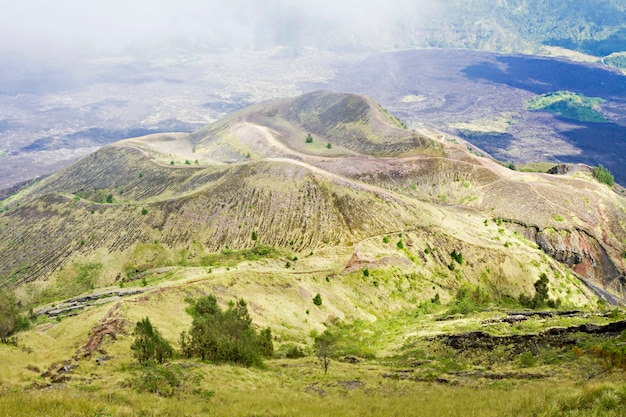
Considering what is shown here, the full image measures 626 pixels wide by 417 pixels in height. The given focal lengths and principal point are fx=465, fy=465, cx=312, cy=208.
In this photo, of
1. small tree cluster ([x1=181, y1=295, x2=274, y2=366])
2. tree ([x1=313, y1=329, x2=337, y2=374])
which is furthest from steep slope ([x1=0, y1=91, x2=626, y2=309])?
tree ([x1=313, y1=329, x2=337, y2=374])

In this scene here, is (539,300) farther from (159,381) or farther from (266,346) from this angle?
(159,381)

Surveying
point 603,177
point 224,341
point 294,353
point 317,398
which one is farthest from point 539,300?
point 603,177

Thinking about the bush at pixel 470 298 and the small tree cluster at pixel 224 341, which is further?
the bush at pixel 470 298

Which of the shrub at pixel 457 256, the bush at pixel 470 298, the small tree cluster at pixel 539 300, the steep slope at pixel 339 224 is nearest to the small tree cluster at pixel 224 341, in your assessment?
the steep slope at pixel 339 224

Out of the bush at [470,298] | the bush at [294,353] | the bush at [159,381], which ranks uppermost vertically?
the bush at [159,381]

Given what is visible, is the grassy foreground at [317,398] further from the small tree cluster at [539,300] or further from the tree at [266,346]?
the small tree cluster at [539,300]

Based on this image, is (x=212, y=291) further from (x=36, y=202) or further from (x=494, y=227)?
(x=36, y=202)

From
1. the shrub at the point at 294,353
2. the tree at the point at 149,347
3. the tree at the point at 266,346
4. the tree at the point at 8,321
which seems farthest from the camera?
the shrub at the point at 294,353

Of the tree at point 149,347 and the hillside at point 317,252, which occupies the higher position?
the tree at point 149,347

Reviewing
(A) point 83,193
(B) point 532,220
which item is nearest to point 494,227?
(B) point 532,220
